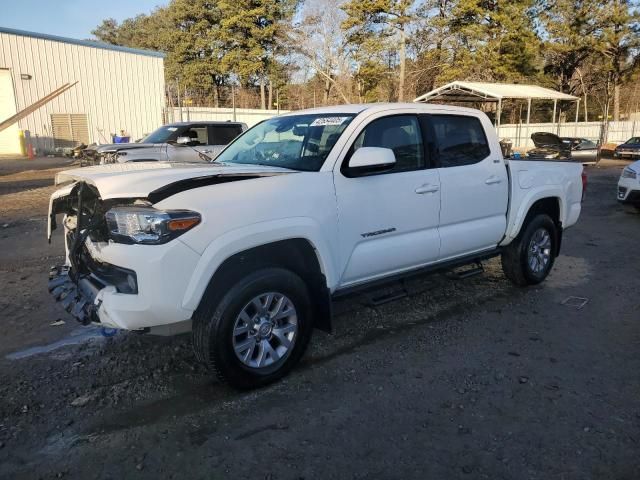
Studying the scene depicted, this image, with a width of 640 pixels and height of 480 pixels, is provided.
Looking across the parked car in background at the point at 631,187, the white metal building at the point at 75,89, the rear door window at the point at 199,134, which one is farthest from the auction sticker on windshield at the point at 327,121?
the white metal building at the point at 75,89

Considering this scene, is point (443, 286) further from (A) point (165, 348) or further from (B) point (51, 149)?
(B) point (51, 149)

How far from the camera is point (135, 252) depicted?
2.86 m

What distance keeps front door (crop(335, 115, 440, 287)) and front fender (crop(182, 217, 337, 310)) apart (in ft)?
0.69

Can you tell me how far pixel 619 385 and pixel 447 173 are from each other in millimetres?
2065

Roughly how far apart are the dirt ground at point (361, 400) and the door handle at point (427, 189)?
1221 millimetres

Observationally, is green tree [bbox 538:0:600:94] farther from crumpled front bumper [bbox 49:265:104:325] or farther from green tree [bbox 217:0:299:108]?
crumpled front bumper [bbox 49:265:104:325]

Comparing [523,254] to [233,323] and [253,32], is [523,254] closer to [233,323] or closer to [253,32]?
[233,323]

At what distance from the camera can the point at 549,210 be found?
18.8 feet

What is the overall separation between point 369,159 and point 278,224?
864 millimetres

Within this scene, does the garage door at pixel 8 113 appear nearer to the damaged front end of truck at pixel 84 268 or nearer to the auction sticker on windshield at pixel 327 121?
the damaged front end of truck at pixel 84 268

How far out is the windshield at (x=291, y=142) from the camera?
3.86 m

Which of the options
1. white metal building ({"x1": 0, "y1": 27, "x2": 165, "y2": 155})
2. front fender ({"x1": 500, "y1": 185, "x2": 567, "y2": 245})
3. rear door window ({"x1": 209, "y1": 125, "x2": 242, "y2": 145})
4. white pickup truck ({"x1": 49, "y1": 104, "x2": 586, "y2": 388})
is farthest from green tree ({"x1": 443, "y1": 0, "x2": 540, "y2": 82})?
white pickup truck ({"x1": 49, "y1": 104, "x2": 586, "y2": 388})

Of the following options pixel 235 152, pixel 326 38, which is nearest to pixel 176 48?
pixel 326 38

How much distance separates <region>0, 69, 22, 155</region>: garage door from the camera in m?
24.6
